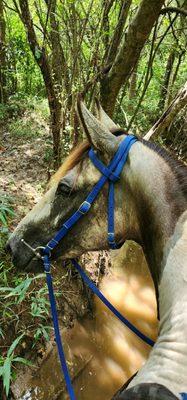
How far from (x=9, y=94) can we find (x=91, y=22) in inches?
201

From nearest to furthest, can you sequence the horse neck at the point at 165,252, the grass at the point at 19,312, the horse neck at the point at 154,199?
the horse neck at the point at 165,252 → the horse neck at the point at 154,199 → the grass at the point at 19,312

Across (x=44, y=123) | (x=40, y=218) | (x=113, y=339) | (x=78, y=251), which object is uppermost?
(x=44, y=123)

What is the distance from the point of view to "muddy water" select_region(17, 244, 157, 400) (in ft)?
11.9

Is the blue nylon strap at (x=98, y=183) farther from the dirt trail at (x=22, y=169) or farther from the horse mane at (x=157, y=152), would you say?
the dirt trail at (x=22, y=169)

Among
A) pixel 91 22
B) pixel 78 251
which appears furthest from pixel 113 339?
pixel 91 22

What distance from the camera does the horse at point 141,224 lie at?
5.56 feet

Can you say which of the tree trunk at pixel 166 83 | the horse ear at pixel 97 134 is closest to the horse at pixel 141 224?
the horse ear at pixel 97 134

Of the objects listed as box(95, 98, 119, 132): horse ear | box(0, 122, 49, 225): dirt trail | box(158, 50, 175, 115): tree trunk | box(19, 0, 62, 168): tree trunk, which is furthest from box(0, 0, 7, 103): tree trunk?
box(95, 98, 119, 132): horse ear

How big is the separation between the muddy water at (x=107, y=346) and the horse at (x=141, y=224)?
160cm

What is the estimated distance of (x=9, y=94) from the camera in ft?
31.6

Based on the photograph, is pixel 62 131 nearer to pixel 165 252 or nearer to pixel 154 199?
pixel 154 199

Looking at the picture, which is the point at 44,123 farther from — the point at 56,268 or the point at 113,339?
the point at 113,339

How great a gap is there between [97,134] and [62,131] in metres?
3.20

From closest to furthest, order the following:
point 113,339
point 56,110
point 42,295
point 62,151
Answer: point 42,295
point 113,339
point 56,110
point 62,151
